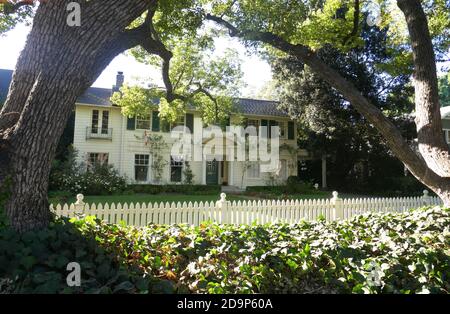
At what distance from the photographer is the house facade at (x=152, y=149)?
72.1 ft

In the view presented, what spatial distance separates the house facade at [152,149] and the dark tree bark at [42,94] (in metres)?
16.8

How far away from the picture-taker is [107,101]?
22.7 metres

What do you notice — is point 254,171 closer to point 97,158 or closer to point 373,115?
point 97,158

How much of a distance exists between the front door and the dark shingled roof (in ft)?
14.1

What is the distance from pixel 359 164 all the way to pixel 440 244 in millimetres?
22016

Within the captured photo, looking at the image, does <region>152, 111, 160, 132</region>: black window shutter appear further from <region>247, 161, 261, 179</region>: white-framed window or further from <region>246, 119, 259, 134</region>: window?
<region>247, 161, 261, 179</region>: white-framed window

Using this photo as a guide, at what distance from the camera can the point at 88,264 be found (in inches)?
111

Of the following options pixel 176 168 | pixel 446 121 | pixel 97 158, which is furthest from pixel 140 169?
pixel 446 121

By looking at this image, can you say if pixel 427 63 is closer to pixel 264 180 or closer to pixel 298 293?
pixel 298 293

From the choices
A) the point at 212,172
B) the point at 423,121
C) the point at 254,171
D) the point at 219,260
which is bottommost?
the point at 219,260

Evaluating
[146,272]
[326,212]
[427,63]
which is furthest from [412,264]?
[326,212]

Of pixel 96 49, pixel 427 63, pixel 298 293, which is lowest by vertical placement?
pixel 298 293

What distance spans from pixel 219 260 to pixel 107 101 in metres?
21.2
